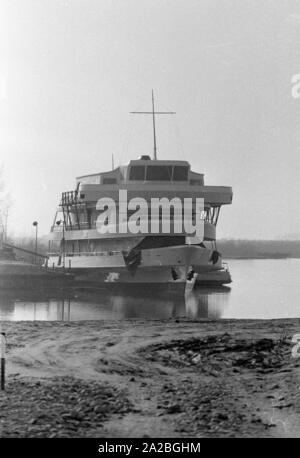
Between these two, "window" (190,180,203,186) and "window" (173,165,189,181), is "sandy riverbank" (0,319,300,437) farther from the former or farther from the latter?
"window" (190,180,203,186)

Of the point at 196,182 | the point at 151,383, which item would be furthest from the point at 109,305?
the point at 151,383

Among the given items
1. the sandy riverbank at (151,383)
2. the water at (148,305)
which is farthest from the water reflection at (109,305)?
the sandy riverbank at (151,383)

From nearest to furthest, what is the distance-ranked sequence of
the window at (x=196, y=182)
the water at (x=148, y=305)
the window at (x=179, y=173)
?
the water at (x=148, y=305), the window at (x=179, y=173), the window at (x=196, y=182)

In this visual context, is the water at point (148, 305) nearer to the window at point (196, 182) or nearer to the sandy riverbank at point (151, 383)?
the window at point (196, 182)

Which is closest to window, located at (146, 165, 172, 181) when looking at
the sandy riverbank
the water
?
the water

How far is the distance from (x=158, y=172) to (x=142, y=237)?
198 inches

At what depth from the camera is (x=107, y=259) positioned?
132 feet

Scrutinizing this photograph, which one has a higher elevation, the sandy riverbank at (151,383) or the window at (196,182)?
the window at (196,182)

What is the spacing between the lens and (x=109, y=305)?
106ft

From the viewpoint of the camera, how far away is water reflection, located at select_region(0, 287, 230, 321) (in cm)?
2770

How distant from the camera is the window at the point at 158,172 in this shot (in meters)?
41.8

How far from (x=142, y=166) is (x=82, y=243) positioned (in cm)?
685
